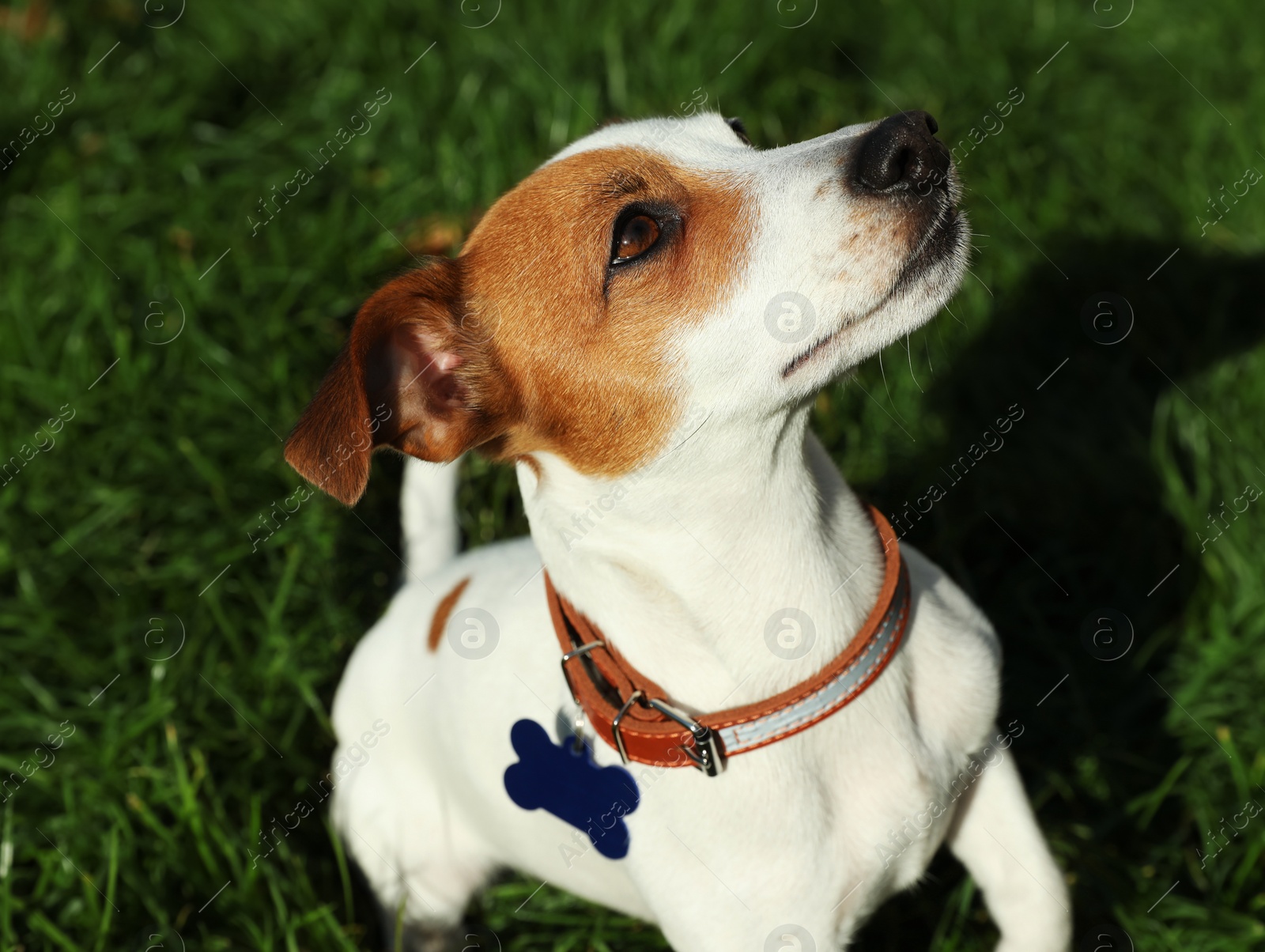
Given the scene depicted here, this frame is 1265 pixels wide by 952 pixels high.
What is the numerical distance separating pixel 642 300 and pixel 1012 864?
1644 millimetres

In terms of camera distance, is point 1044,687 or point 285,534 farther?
point 285,534

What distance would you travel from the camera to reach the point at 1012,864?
2869mm

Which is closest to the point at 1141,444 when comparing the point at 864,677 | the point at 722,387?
the point at 864,677

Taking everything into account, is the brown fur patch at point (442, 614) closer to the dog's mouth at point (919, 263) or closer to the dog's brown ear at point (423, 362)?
the dog's brown ear at point (423, 362)

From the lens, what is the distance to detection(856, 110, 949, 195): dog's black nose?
92.3 inches

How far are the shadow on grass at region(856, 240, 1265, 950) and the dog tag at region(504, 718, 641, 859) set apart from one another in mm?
1175

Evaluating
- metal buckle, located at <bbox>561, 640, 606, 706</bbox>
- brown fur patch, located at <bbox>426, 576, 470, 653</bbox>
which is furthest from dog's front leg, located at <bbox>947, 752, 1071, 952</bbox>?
brown fur patch, located at <bbox>426, 576, 470, 653</bbox>

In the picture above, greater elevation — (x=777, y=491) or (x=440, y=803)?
(x=777, y=491)

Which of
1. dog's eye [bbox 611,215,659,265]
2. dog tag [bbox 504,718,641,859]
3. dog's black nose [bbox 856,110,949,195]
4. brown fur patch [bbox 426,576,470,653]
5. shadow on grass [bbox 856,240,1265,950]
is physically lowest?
shadow on grass [bbox 856,240,1265,950]

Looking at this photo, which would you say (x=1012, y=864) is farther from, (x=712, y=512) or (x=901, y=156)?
(x=901, y=156)

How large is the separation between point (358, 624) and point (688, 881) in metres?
2.05

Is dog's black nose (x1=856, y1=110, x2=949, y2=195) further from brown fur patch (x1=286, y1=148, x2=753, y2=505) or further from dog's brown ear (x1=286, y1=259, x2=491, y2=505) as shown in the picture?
dog's brown ear (x1=286, y1=259, x2=491, y2=505)

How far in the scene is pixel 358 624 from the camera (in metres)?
4.28

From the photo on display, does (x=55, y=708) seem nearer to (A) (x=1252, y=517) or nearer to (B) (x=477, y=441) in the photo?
(B) (x=477, y=441)
